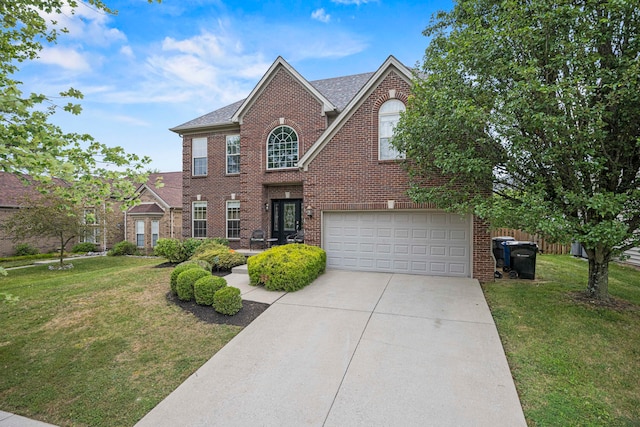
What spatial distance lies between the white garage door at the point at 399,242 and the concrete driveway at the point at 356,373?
2.60 metres

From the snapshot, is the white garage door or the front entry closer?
the white garage door

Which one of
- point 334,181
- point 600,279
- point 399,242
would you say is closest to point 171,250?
point 334,181

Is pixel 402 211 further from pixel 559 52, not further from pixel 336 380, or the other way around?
pixel 336 380

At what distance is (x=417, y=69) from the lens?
783 centimetres

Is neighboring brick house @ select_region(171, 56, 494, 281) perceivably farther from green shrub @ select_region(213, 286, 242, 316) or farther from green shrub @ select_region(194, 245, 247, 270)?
green shrub @ select_region(213, 286, 242, 316)

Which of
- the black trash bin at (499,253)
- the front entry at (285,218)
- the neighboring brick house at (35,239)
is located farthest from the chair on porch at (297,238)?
the neighboring brick house at (35,239)

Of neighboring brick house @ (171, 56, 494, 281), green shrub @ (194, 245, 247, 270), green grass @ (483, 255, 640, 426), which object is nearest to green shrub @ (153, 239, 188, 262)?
green shrub @ (194, 245, 247, 270)

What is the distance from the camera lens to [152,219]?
57.7 ft

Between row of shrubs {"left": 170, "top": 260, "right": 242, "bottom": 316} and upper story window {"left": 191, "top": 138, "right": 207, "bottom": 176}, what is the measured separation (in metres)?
8.59

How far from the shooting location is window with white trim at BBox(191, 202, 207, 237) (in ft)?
47.7

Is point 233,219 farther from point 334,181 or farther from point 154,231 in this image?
point 154,231

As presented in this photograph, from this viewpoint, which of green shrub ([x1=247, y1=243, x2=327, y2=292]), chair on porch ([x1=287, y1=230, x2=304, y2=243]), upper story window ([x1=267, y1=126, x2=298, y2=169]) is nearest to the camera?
green shrub ([x1=247, y1=243, x2=327, y2=292])

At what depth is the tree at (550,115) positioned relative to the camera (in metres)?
4.72

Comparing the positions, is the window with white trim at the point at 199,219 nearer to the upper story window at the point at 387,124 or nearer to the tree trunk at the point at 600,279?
the upper story window at the point at 387,124
